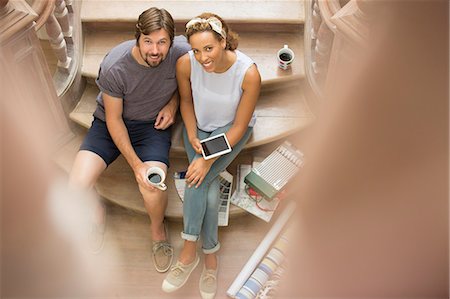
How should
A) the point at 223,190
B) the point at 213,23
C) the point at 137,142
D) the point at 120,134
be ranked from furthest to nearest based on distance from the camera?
the point at 223,190 < the point at 137,142 < the point at 120,134 < the point at 213,23

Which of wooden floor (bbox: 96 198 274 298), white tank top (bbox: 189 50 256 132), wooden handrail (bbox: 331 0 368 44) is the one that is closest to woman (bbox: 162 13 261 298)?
white tank top (bbox: 189 50 256 132)

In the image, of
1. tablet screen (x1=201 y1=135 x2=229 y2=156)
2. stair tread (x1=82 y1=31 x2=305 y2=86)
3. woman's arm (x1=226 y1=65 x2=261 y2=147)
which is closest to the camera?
woman's arm (x1=226 y1=65 x2=261 y2=147)

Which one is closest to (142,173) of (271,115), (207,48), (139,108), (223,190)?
(139,108)

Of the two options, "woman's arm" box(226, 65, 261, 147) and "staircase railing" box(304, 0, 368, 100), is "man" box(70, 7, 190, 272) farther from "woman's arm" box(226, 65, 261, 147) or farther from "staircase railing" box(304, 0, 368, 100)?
"staircase railing" box(304, 0, 368, 100)

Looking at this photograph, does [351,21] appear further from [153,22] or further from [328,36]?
[153,22]

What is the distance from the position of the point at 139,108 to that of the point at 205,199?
0.54 metres

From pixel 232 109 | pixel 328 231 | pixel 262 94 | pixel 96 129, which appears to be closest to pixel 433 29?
pixel 328 231

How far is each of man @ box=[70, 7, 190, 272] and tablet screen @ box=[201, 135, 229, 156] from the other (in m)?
0.25

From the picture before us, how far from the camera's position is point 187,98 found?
227cm

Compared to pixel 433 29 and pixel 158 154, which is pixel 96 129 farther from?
pixel 433 29

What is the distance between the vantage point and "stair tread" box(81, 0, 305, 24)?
2.85 metres

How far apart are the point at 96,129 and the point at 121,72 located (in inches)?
15.5

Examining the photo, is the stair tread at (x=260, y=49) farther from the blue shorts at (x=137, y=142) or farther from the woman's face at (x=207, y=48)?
the woman's face at (x=207, y=48)

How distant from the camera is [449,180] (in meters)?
0.79
